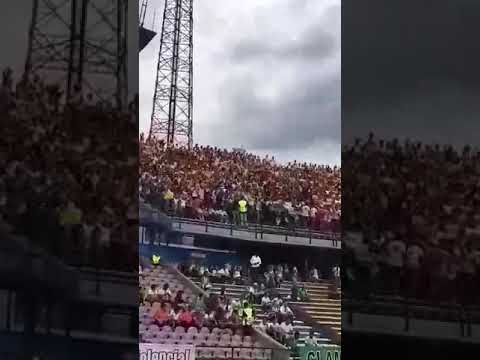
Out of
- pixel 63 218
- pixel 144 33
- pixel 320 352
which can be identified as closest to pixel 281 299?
pixel 320 352

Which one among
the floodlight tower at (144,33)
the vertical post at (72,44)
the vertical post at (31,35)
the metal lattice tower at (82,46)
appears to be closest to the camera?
the vertical post at (31,35)

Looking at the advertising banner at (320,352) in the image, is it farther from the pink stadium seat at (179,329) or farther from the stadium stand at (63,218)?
the stadium stand at (63,218)

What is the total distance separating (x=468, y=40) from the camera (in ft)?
29.3

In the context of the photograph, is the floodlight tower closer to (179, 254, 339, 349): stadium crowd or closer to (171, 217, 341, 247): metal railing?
(171, 217, 341, 247): metal railing

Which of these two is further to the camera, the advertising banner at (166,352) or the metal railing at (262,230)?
the metal railing at (262,230)

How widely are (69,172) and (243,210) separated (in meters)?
3.42

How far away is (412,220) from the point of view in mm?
9039

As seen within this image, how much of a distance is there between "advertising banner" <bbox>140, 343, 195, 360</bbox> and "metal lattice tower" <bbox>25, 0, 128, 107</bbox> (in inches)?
115

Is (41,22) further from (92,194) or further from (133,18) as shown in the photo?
(92,194)

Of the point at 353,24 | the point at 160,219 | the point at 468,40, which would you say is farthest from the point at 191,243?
the point at 468,40

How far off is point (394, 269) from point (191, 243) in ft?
7.39

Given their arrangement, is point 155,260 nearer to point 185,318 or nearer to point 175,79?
point 185,318

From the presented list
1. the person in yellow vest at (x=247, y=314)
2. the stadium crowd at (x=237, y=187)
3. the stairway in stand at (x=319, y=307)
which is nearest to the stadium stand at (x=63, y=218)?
the stadium crowd at (x=237, y=187)

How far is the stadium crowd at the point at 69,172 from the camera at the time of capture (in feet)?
23.8
